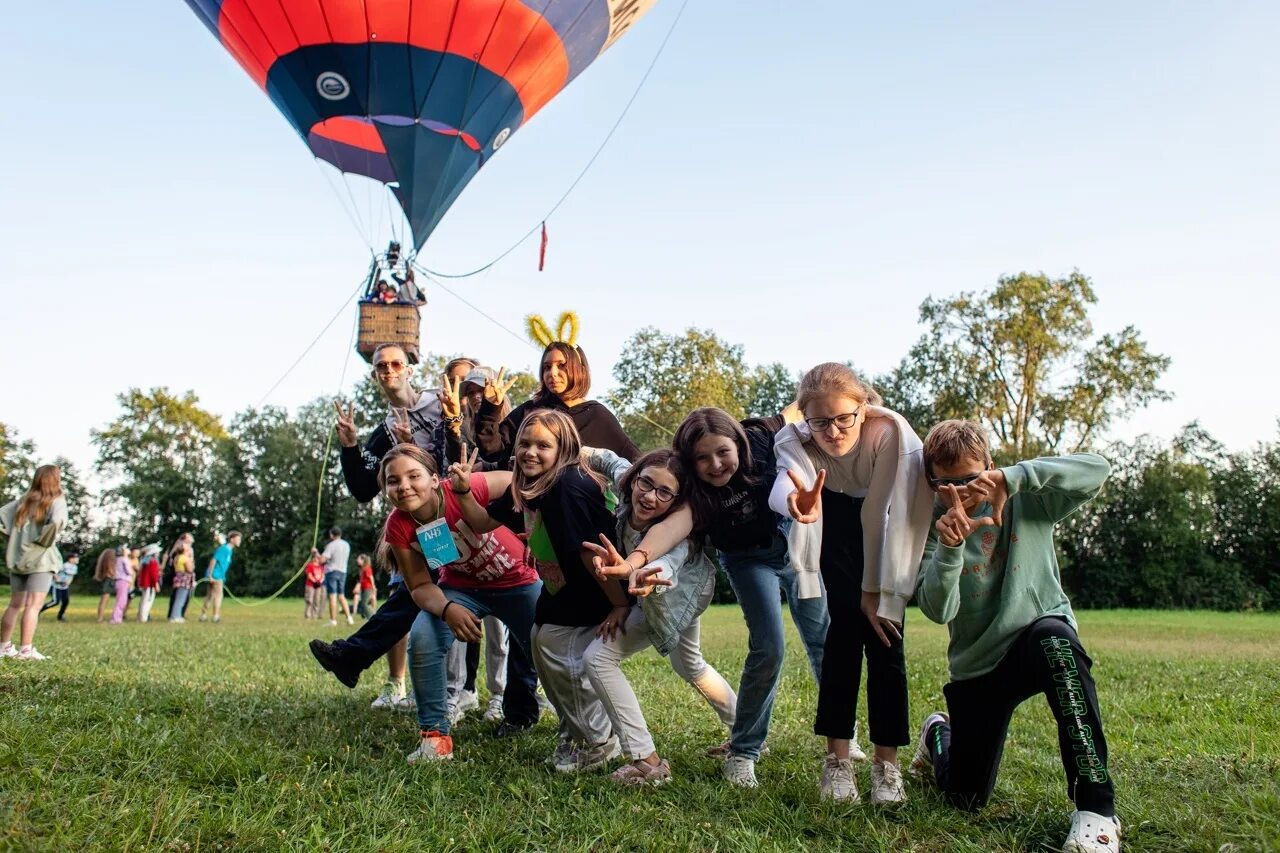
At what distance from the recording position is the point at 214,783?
3627 millimetres

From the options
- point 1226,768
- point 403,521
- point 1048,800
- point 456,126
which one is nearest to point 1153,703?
point 1226,768

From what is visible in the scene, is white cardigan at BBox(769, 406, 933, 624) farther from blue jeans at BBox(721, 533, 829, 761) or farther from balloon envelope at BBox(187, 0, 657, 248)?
balloon envelope at BBox(187, 0, 657, 248)

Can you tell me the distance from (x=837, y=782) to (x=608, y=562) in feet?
3.88

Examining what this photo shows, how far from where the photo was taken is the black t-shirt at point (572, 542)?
4.16 m

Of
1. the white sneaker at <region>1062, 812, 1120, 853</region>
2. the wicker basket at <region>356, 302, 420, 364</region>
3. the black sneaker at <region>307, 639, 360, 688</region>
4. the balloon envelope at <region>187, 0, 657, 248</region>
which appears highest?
the balloon envelope at <region>187, 0, 657, 248</region>

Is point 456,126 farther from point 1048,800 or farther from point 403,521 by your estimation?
point 1048,800

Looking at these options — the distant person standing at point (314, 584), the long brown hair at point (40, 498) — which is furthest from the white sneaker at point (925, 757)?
the distant person standing at point (314, 584)

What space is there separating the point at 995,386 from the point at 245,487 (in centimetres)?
3734

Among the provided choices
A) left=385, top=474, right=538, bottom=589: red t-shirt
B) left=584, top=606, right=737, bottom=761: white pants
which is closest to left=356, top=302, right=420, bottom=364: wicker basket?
left=385, top=474, right=538, bottom=589: red t-shirt

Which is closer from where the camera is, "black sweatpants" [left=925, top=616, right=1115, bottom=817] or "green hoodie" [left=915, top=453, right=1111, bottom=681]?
"black sweatpants" [left=925, top=616, right=1115, bottom=817]

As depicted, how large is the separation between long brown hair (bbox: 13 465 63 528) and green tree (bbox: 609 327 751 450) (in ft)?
110

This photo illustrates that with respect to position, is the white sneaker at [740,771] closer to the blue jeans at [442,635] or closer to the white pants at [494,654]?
the blue jeans at [442,635]

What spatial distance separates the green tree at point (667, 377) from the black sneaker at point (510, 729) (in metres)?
36.5

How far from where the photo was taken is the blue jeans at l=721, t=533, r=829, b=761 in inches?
160
